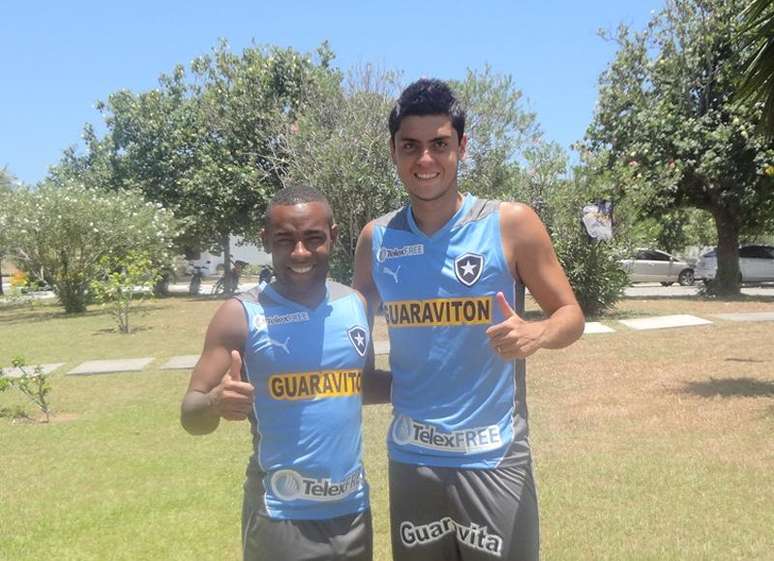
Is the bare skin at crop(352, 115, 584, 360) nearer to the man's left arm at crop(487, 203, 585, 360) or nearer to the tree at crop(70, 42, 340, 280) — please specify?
the man's left arm at crop(487, 203, 585, 360)

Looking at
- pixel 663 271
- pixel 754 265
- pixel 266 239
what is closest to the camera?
pixel 266 239

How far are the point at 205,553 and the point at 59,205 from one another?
19.3 meters

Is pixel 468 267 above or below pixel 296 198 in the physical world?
below

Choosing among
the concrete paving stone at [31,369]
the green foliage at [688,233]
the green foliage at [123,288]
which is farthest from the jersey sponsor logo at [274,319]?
the green foliage at [688,233]

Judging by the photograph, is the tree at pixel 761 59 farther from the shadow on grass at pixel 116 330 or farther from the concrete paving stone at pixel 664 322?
the shadow on grass at pixel 116 330

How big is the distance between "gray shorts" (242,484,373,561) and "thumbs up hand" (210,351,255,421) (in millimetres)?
307

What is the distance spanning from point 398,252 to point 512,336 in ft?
1.66

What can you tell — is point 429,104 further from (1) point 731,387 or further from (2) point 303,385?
(1) point 731,387

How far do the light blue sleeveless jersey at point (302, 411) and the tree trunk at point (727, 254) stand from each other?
20.1 m

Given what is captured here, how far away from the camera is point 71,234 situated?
21.9m

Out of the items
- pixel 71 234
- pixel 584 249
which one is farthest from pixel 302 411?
pixel 71 234

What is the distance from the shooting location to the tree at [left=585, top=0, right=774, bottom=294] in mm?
18438

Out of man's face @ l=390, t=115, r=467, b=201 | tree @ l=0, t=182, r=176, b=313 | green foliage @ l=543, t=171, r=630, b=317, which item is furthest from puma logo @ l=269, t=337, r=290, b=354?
tree @ l=0, t=182, r=176, b=313

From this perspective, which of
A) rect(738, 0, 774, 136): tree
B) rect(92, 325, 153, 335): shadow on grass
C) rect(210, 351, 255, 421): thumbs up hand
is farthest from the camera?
rect(92, 325, 153, 335): shadow on grass
